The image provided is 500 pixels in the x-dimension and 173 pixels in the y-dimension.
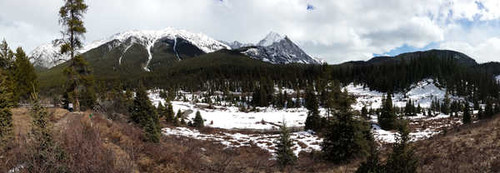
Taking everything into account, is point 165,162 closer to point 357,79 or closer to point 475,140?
point 475,140

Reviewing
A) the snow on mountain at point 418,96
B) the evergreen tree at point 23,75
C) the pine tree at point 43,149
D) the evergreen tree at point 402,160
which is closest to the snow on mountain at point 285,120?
the snow on mountain at point 418,96

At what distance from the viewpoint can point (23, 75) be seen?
28.4 m

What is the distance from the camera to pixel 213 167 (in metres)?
7.72

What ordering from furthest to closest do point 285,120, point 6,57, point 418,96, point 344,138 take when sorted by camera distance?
point 418,96 → point 285,120 → point 6,57 → point 344,138

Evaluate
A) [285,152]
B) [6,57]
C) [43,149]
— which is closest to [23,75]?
[6,57]

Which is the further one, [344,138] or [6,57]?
[6,57]

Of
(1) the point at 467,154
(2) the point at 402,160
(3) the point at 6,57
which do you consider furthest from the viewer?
(3) the point at 6,57

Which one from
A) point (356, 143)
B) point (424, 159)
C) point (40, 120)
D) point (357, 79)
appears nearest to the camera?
point (40, 120)

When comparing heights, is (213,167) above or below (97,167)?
below

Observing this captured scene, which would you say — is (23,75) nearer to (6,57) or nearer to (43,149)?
(6,57)

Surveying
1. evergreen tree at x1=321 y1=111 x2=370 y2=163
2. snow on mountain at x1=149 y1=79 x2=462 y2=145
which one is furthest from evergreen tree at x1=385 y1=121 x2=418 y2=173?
evergreen tree at x1=321 y1=111 x2=370 y2=163

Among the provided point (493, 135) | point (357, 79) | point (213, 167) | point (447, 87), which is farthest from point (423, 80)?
point (213, 167)

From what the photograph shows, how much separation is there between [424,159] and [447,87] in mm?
124198

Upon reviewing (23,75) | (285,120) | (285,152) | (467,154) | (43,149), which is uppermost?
(23,75)
